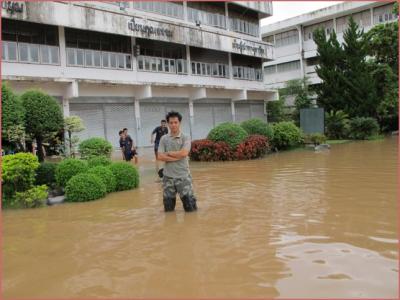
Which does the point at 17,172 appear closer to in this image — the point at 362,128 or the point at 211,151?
the point at 211,151

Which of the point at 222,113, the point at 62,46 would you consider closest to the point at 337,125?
the point at 222,113

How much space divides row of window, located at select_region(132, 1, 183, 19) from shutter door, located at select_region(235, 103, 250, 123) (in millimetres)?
8126

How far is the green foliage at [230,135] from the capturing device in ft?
59.3

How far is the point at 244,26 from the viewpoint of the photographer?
108 feet

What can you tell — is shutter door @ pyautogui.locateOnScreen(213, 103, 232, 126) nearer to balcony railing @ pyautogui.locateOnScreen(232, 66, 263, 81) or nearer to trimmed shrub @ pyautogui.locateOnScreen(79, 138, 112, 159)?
balcony railing @ pyautogui.locateOnScreen(232, 66, 263, 81)

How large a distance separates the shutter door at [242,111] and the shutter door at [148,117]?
25.6ft

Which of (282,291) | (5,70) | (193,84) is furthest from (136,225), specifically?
(193,84)

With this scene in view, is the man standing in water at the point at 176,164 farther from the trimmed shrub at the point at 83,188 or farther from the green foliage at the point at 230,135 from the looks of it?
the green foliage at the point at 230,135

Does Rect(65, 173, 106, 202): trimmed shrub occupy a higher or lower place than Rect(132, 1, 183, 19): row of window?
lower

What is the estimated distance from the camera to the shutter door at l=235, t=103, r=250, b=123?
1280 inches

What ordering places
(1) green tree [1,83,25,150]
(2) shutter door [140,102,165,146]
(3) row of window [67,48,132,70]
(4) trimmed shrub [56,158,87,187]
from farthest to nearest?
(2) shutter door [140,102,165,146]
(3) row of window [67,48,132,70]
(4) trimmed shrub [56,158,87,187]
(1) green tree [1,83,25,150]

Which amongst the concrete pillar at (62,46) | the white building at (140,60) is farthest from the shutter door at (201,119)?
the concrete pillar at (62,46)

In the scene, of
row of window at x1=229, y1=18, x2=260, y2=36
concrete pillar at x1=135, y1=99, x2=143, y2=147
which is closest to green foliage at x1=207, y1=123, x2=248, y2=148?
concrete pillar at x1=135, y1=99, x2=143, y2=147

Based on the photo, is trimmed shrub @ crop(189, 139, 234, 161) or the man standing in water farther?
trimmed shrub @ crop(189, 139, 234, 161)
